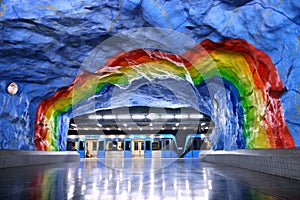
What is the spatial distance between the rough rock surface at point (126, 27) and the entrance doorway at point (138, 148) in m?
17.2

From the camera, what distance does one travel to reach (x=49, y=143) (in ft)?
37.8

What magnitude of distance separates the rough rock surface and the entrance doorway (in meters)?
17.2

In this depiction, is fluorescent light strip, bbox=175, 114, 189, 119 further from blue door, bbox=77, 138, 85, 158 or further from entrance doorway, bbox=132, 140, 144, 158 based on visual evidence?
blue door, bbox=77, 138, 85, 158

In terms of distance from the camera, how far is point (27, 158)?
363 inches

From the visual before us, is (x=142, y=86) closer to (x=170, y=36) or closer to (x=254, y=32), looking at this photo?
(x=170, y=36)

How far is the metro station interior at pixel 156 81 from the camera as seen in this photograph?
154 inches

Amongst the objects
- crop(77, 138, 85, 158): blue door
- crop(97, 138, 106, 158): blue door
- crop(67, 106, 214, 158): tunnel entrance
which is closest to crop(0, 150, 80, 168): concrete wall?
crop(67, 106, 214, 158): tunnel entrance

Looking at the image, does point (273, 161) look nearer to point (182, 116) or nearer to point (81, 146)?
point (182, 116)

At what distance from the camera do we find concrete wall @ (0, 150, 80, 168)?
25.9 ft

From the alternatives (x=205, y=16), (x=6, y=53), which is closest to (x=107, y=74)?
(x=6, y=53)

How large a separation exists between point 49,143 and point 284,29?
34.5ft

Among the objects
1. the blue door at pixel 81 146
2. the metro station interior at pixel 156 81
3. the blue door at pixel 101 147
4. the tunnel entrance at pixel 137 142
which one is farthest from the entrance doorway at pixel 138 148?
the metro station interior at pixel 156 81

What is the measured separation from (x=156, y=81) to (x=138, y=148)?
15501 mm

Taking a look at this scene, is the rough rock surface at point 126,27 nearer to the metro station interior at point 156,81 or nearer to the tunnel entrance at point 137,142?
the metro station interior at point 156,81
